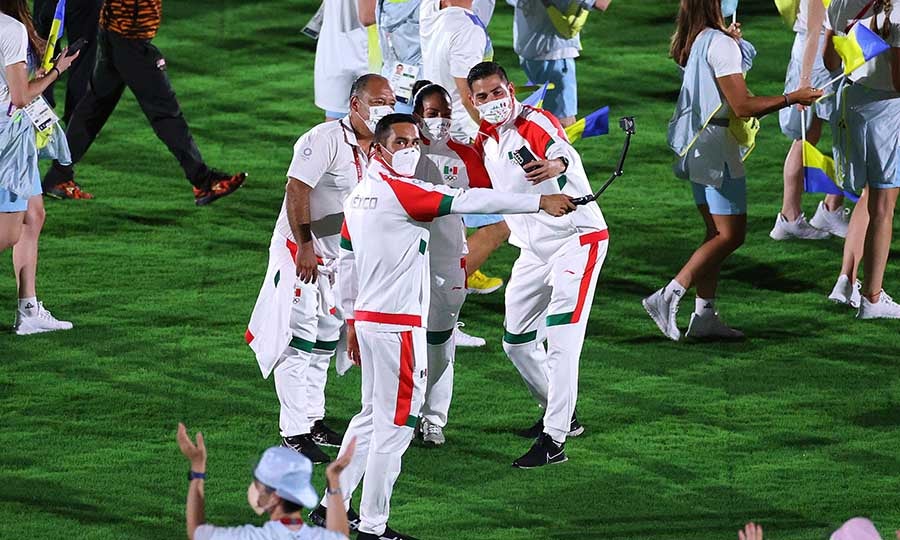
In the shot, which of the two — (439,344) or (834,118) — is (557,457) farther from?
(834,118)

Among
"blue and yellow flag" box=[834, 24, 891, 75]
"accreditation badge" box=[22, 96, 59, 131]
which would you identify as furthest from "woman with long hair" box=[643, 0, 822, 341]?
"accreditation badge" box=[22, 96, 59, 131]

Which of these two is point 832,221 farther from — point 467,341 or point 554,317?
point 554,317

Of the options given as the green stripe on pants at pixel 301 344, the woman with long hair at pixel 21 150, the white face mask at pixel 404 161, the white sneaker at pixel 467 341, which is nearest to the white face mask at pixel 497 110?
the white face mask at pixel 404 161

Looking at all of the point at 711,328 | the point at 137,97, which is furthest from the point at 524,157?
the point at 137,97

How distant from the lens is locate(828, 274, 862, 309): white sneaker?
9852mm

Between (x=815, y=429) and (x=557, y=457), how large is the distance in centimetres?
125

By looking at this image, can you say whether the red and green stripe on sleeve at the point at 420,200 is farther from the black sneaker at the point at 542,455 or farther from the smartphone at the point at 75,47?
the smartphone at the point at 75,47

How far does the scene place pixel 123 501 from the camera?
7180 millimetres

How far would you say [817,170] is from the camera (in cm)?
972

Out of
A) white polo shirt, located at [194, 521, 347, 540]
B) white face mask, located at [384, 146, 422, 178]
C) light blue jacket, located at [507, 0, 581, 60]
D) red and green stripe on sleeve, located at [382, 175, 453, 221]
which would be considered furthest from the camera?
light blue jacket, located at [507, 0, 581, 60]

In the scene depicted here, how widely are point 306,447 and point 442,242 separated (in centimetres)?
107

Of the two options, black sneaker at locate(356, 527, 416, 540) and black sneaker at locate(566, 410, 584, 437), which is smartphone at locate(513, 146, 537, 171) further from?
black sneaker at locate(356, 527, 416, 540)

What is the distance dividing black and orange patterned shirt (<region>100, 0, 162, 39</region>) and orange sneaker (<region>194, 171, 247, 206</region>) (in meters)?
1.05

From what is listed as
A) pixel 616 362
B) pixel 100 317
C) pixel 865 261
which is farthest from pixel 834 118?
pixel 100 317
